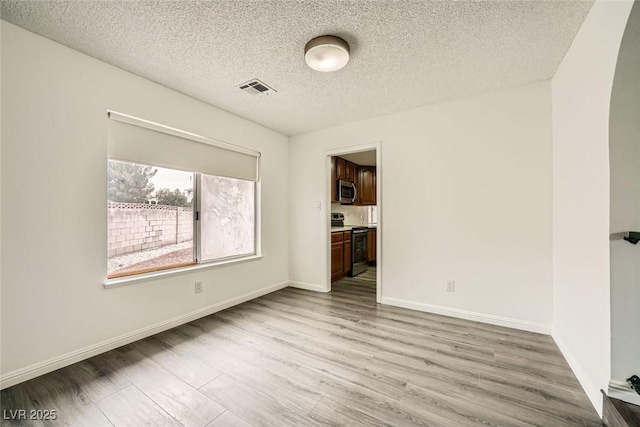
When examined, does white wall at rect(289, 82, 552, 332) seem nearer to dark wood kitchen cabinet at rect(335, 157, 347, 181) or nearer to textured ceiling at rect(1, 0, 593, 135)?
textured ceiling at rect(1, 0, 593, 135)

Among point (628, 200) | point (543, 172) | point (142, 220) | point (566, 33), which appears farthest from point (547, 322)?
point (142, 220)

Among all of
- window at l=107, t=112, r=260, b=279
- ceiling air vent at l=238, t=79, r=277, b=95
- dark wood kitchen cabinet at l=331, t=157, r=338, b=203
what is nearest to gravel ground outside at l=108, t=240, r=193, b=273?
window at l=107, t=112, r=260, b=279

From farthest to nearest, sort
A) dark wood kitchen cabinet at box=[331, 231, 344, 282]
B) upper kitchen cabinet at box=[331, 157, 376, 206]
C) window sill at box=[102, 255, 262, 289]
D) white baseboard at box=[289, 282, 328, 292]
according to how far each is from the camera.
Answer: upper kitchen cabinet at box=[331, 157, 376, 206], dark wood kitchen cabinet at box=[331, 231, 344, 282], white baseboard at box=[289, 282, 328, 292], window sill at box=[102, 255, 262, 289]

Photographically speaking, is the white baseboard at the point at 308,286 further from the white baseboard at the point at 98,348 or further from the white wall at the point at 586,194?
the white wall at the point at 586,194

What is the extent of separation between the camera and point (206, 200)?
10.4 ft

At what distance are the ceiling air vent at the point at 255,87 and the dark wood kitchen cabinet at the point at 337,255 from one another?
2.43 m

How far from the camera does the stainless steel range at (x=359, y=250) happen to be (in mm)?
5018

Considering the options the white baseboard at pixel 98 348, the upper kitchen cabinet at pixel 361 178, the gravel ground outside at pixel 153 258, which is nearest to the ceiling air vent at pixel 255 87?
the gravel ground outside at pixel 153 258

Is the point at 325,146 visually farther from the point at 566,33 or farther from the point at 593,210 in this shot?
the point at 593,210

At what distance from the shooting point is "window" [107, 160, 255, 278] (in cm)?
241

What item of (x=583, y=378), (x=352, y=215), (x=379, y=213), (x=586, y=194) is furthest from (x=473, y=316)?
(x=352, y=215)

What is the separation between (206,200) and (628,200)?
3610 millimetres

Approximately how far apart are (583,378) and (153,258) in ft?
12.3

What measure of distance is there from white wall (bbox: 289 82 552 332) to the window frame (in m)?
1.76
